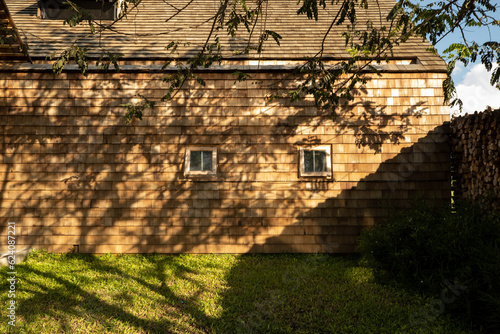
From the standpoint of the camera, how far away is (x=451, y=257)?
4.30 m

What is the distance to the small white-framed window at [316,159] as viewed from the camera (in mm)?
6582

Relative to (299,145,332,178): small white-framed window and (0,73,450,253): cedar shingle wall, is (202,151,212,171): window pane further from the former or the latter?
(299,145,332,178): small white-framed window

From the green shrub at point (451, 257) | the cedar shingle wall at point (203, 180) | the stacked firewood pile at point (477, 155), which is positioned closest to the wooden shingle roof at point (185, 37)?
the cedar shingle wall at point (203, 180)

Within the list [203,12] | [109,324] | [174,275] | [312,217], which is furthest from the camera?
[203,12]

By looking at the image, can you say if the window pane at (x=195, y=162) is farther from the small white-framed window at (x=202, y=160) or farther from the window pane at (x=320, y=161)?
the window pane at (x=320, y=161)

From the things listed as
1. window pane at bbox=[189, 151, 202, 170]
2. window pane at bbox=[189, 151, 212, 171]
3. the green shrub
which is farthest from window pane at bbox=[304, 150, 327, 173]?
window pane at bbox=[189, 151, 202, 170]

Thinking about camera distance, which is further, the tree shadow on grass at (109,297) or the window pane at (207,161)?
the window pane at (207,161)

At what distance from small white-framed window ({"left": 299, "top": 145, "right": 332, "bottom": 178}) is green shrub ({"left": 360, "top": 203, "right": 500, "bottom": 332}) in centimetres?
167

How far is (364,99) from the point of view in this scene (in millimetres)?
6652

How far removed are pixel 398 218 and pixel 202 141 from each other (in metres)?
4.07

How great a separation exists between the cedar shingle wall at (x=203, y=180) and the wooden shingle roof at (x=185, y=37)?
28.2 inches

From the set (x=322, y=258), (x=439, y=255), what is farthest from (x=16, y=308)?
(x=439, y=255)

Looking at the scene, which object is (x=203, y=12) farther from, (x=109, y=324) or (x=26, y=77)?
(x=109, y=324)

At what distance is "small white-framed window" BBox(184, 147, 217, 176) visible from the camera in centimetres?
657
